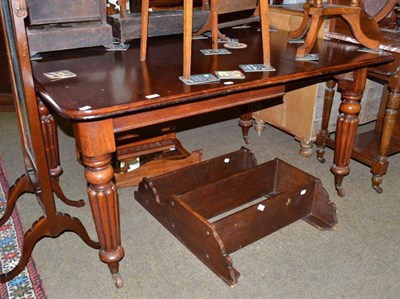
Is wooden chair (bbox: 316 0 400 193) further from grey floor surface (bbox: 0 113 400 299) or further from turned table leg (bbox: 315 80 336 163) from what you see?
grey floor surface (bbox: 0 113 400 299)

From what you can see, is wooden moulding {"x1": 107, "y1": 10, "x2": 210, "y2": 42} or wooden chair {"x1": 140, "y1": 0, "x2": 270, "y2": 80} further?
wooden moulding {"x1": 107, "y1": 10, "x2": 210, "y2": 42}

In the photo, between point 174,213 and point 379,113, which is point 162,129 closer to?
point 174,213

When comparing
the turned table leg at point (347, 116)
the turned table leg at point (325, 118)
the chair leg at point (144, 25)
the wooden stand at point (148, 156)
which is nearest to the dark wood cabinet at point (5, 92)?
the wooden stand at point (148, 156)

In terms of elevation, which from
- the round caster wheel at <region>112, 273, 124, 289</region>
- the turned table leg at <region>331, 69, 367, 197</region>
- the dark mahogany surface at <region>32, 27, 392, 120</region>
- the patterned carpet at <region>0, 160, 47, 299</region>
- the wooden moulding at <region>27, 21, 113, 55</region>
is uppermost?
the wooden moulding at <region>27, 21, 113, 55</region>

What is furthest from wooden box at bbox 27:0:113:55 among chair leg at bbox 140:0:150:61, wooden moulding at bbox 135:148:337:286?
wooden moulding at bbox 135:148:337:286

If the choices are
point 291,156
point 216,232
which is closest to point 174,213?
point 216,232

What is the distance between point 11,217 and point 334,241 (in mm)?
1627

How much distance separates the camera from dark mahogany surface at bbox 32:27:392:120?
4.67ft

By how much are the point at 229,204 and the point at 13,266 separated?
3.48 feet

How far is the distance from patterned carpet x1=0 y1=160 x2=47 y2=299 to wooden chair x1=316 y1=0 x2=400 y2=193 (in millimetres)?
1831

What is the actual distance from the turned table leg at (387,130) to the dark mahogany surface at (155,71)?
0.19 metres

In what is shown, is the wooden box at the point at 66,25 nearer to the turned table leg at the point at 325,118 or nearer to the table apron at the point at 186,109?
the table apron at the point at 186,109

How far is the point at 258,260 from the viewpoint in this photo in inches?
76.4

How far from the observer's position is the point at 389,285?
5.93 feet
